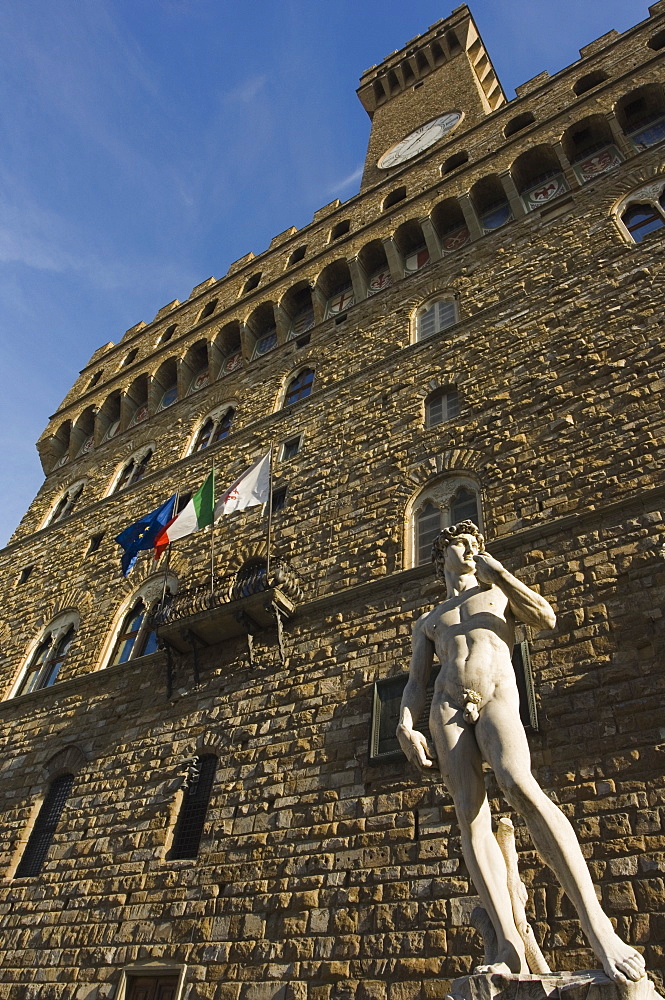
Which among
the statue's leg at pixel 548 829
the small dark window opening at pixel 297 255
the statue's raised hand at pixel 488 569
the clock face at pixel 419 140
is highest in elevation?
the clock face at pixel 419 140

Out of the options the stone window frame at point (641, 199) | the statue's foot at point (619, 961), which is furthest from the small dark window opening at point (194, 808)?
the stone window frame at point (641, 199)

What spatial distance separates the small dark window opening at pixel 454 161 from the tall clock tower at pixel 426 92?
1.35 m

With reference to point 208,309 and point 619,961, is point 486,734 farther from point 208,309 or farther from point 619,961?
point 208,309

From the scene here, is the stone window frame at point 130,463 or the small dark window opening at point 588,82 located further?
the stone window frame at point 130,463

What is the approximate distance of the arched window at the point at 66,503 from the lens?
52.4 ft

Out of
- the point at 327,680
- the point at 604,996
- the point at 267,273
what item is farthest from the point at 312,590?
the point at 267,273

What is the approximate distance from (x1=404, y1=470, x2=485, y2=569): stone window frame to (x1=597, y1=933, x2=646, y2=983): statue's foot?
5.23 metres

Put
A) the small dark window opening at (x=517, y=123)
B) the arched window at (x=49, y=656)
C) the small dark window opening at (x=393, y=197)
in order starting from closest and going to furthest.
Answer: the arched window at (x=49, y=656) < the small dark window opening at (x=517, y=123) < the small dark window opening at (x=393, y=197)

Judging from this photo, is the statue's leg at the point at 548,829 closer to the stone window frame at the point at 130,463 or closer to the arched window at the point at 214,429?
the arched window at the point at 214,429

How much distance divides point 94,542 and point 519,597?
36.3 feet

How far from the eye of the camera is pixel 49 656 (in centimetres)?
1193

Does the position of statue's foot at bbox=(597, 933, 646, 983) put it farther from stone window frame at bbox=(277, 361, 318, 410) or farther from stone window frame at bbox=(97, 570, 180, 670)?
stone window frame at bbox=(277, 361, 318, 410)

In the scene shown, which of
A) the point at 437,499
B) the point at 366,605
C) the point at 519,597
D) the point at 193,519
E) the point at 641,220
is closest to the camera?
the point at 519,597

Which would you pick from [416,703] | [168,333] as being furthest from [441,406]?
[168,333]
